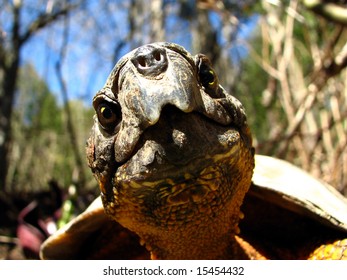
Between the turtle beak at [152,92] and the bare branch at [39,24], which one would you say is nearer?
the turtle beak at [152,92]

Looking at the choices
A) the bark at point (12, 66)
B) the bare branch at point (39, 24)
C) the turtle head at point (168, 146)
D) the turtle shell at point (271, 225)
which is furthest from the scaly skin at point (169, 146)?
the bare branch at point (39, 24)

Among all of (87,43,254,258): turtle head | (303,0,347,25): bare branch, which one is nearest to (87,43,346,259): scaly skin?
(87,43,254,258): turtle head

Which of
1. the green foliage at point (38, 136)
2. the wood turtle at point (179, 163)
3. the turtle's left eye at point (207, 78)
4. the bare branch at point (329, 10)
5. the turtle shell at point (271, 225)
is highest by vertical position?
the bare branch at point (329, 10)

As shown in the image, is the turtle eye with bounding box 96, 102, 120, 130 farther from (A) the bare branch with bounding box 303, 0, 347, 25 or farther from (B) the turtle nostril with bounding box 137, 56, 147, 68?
(A) the bare branch with bounding box 303, 0, 347, 25

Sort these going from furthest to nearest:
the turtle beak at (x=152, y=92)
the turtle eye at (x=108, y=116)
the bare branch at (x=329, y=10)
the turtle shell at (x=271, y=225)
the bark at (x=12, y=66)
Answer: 1. the bark at (x=12, y=66)
2. the bare branch at (x=329, y=10)
3. the turtle shell at (x=271, y=225)
4. the turtle eye at (x=108, y=116)
5. the turtle beak at (x=152, y=92)

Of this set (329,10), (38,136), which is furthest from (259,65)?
(38,136)

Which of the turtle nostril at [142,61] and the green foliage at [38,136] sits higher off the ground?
the turtle nostril at [142,61]

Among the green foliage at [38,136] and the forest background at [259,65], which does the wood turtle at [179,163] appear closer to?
the forest background at [259,65]

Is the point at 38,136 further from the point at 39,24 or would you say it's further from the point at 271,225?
the point at 271,225
